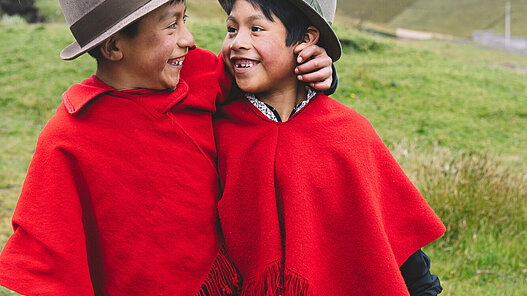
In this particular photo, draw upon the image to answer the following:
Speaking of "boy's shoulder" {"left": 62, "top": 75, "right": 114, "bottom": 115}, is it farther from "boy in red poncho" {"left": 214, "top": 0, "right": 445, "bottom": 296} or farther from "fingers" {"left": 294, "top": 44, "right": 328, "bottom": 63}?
"fingers" {"left": 294, "top": 44, "right": 328, "bottom": 63}

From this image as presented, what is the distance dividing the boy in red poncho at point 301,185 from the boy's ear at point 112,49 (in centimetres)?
45

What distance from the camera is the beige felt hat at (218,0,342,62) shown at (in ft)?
6.96

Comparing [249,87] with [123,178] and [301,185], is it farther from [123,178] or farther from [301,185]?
[123,178]

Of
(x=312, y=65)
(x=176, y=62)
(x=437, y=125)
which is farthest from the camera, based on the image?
(x=437, y=125)

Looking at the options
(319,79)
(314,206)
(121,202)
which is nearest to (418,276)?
(314,206)

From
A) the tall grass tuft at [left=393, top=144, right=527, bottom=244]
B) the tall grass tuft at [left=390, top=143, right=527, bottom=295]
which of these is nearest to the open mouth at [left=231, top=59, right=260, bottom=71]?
the tall grass tuft at [left=390, top=143, right=527, bottom=295]

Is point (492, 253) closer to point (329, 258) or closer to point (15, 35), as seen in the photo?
point (329, 258)

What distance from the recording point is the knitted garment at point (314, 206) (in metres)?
2.10

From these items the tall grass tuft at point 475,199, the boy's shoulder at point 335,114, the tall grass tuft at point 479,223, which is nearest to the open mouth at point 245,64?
the boy's shoulder at point 335,114

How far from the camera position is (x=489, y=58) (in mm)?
14367

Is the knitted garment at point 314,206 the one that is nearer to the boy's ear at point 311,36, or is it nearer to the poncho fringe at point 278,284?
the poncho fringe at point 278,284

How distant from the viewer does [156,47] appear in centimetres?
200

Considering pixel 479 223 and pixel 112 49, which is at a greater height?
pixel 112 49

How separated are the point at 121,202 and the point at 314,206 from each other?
751mm
